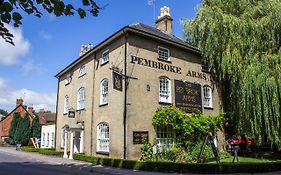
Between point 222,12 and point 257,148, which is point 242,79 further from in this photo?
point 257,148

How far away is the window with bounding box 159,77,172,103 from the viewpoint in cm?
2050

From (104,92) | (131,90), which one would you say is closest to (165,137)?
(131,90)

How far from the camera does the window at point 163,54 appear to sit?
21.1m

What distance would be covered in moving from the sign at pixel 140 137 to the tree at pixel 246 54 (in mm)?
6486

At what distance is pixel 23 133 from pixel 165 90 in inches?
1204

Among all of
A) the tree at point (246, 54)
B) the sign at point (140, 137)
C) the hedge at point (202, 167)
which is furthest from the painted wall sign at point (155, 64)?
the hedge at point (202, 167)

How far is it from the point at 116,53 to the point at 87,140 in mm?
6892

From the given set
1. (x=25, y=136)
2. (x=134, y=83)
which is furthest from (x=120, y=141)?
(x=25, y=136)

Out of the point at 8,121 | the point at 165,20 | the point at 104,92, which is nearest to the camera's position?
the point at 104,92

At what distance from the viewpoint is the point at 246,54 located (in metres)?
20.0

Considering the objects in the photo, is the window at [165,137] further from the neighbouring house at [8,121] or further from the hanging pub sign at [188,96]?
the neighbouring house at [8,121]

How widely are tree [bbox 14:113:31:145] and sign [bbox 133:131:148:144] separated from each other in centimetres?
3069

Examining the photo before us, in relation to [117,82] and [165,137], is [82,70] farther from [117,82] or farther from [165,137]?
[165,137]

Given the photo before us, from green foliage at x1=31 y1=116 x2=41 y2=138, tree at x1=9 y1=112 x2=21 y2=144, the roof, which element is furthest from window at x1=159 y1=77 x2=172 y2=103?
tree at x1=9 y1=112 x2=21 y2=144
